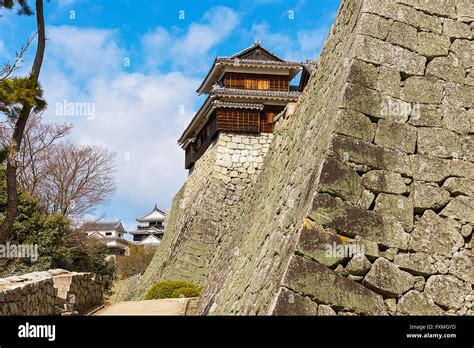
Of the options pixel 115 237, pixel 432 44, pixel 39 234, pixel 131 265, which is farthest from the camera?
pixel 115 237

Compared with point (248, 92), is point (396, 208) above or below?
below

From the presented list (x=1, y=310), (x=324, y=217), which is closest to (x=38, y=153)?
(x=1, y=310)

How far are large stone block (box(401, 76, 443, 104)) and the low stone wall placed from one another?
6.07 metres

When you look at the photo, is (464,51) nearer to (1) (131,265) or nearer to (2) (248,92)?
(2) (248,92)

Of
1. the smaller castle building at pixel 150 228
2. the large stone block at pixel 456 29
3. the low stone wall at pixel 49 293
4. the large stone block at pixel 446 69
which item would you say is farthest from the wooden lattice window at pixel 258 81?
the smaller castle building at pixel 150 228

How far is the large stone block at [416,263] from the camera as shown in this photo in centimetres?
587

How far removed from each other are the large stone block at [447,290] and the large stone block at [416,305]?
70mm

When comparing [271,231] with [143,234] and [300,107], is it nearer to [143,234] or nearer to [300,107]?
[300,107]

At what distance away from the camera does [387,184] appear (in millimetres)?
6223

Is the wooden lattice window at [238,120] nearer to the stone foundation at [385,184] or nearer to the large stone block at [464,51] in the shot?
the stone foundation at [385,184]

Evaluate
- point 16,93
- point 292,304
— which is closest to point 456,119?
point 292,304

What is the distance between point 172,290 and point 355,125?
1545 cm

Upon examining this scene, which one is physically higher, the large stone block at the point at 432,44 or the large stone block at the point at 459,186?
the large stone block at the point at 432,44
